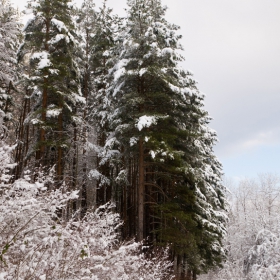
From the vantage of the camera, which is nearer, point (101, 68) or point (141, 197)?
point (141, 197)

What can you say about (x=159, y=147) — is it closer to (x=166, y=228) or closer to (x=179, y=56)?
(x=166, y=228)

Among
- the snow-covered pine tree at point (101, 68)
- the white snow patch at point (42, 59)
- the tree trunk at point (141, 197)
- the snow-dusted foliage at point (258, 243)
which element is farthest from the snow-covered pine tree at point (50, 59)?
the snow-dusted foliage at point (258, 243)

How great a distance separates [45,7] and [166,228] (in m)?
12.1

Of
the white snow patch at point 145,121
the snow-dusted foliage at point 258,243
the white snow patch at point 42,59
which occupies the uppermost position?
the white snow patch at point 42,59

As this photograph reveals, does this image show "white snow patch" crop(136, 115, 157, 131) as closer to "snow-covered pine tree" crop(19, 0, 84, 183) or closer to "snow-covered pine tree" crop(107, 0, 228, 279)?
"snow-covered pine tree" crop(107, 0, 228, 279)

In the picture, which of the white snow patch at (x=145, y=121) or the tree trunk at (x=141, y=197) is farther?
the tree trunk at (x=141, y=197)

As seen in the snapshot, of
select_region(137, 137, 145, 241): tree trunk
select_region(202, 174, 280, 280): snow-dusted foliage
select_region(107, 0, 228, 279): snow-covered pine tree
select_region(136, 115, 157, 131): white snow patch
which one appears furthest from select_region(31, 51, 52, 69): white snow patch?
select_region(202, 174, 280, 280): snow-dusted foliage

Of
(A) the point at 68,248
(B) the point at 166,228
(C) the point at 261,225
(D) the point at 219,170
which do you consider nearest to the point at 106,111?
(B) the point at 166,228

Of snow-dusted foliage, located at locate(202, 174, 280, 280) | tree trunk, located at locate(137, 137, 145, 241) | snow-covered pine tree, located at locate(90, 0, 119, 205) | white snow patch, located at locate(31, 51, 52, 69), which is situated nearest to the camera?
tree trunk, located at locate(137, 137, 145, 241)

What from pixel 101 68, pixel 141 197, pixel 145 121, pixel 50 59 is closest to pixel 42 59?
pixel 50 59

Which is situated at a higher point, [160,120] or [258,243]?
[160,120]

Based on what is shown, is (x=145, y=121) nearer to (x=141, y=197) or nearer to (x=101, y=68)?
(x=141, y=197)

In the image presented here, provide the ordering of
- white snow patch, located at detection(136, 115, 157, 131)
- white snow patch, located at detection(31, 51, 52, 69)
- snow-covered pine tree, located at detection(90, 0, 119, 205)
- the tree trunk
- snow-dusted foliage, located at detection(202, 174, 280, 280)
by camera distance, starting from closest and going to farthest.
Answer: white snow patch, located at detection(136, 115, 157, 131) → the tree trunk → white snow patch, located at detection(31, 51, 52, 69) → snow-dusted foliage, located at detection(202, 174, 280, 280) → snow-covered pine tree, located at detection(90, 0, 119, 205)

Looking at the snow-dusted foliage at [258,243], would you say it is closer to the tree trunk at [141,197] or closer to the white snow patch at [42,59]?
the tree trunk at [141,197]
